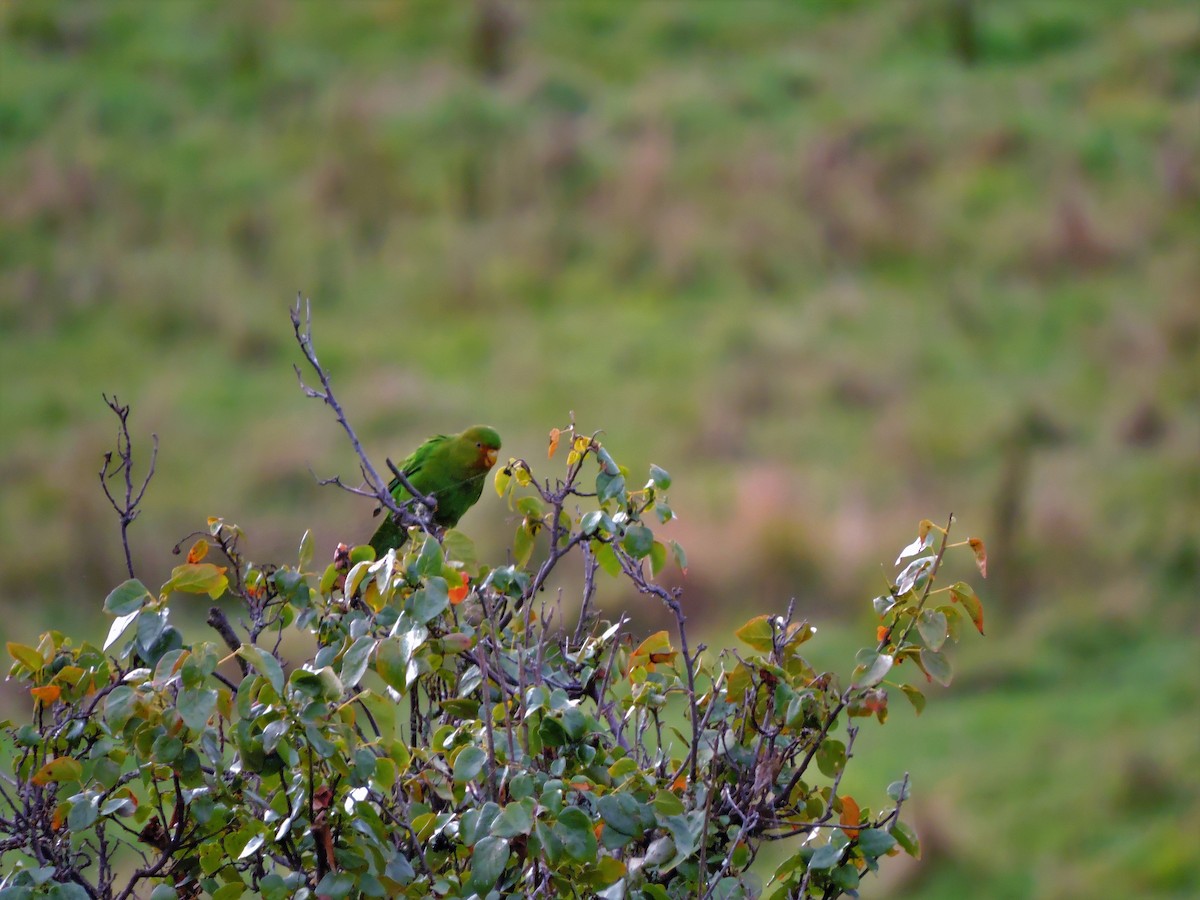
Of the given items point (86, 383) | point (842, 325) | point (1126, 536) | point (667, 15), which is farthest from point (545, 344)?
point (667, 15)

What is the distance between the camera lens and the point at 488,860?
2.03 metres

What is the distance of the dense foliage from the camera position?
2.11 metres

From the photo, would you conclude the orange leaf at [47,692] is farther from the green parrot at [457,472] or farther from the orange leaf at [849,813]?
the green parrot at [457,472]

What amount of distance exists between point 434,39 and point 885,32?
6.57 meters

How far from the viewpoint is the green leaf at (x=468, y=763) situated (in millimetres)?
2112

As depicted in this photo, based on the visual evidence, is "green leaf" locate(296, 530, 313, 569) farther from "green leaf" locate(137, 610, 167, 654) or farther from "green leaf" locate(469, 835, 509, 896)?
"green leaf" locate(469, 835, 509, 896)

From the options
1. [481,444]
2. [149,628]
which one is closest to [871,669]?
[149,628]

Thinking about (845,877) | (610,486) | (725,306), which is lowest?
(845,877)

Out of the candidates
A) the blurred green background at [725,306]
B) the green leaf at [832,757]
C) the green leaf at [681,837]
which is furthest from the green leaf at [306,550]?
the blurred green background at [725,306]

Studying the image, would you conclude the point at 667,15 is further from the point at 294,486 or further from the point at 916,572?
the point at 916,572

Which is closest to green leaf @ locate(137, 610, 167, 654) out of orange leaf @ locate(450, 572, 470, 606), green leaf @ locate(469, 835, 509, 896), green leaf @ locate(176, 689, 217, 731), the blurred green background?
green leaf @ locate(176, 689, 217, 731)

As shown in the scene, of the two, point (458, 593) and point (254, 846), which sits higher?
point (458, 593)

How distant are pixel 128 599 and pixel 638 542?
0.91 metres

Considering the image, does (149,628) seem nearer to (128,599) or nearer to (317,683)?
(128,599)
